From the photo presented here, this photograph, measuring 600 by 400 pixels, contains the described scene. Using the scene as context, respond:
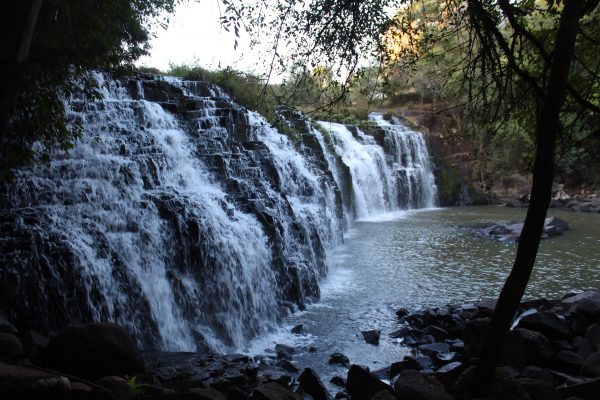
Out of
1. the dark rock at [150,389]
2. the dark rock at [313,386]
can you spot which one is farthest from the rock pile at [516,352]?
the dark rock at [150,389]

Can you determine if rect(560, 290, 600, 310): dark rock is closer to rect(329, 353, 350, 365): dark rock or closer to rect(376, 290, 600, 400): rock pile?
rect(376, 290, 600, 400): rock pile

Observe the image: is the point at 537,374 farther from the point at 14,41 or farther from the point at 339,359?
the point at 14,41

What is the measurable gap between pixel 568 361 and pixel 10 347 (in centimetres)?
610

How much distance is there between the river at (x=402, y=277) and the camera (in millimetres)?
7688

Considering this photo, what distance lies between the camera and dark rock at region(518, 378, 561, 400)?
456cm

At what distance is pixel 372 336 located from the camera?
7691mm

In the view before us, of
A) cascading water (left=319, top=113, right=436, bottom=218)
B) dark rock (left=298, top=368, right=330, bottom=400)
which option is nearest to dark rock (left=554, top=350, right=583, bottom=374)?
dark rock (left=298, top=368, right=330, bottom=400)

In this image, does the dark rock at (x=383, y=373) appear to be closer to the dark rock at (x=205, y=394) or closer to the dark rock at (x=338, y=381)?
the dark rock at (x=338, y=381)

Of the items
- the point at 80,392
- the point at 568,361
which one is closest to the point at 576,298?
the point at 568,361

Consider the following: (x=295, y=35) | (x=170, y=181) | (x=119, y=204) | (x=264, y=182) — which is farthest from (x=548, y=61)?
(x=264, y=182)

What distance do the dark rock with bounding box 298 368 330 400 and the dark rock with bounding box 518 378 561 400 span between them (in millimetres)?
2146

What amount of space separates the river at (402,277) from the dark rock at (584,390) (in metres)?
2.56

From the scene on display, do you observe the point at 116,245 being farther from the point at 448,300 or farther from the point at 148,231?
the point at 448,300

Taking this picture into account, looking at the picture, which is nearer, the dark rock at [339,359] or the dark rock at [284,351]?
the dark rock at [339,359]
